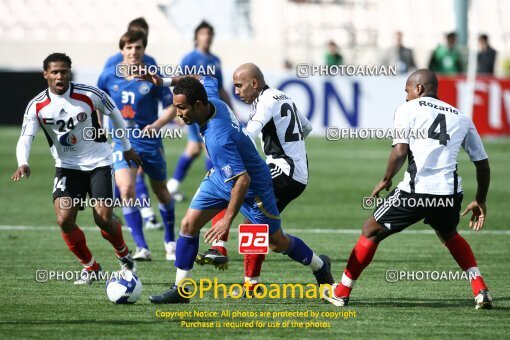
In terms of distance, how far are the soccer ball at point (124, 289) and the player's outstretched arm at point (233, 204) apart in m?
1.07

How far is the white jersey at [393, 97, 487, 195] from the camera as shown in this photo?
7969 millimetres

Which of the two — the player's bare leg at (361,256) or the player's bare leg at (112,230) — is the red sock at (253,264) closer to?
the player's bare leg at (361,256)

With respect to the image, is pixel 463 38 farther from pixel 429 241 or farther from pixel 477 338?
pixel 477 338

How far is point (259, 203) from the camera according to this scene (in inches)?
316

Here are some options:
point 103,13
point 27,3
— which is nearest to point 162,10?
point 103,13

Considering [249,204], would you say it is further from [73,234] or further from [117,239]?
[73,234]

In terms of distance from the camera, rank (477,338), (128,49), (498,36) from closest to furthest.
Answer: (477,338), (128,49), (498,36)

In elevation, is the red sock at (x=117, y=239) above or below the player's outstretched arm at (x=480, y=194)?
below

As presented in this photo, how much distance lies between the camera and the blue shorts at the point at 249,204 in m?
8.04

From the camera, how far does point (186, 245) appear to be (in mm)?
8180

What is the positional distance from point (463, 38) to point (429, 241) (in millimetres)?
18994

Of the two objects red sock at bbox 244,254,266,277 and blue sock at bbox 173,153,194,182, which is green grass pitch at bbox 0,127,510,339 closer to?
red sock at bbox 244,254,266,277

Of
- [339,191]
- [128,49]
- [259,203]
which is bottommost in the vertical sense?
[339,191]

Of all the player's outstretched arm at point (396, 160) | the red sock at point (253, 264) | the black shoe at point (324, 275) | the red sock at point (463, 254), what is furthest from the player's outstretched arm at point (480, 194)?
the red sock at point (253, 264)
